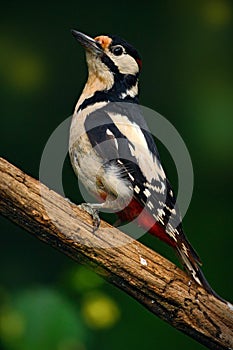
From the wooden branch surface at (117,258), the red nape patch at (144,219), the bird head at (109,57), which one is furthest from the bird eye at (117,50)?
the wooden branch surface at (117,258)

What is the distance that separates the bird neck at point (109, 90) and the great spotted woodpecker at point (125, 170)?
0.01 metres

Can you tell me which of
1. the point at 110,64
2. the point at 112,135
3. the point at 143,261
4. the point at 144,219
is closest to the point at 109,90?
the point at 110,64

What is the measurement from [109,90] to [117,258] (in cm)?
58

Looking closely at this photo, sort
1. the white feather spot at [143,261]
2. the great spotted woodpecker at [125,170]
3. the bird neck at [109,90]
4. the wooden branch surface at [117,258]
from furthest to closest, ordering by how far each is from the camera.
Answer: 1. the bird neck at [109,90]
2. the great spotted woodpecker at [125,170]
3. the white feather spot at [143,261]
4. the wooden branch surface at [117,258]

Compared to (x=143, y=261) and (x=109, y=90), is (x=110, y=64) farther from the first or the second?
(x=143, y=261)

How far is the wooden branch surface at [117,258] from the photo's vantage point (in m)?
1.95

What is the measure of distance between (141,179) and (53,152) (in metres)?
0.56

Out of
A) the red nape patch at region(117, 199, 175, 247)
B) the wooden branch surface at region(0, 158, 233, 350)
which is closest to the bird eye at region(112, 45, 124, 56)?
the red nape patch at region(117, 199, 175, 247)

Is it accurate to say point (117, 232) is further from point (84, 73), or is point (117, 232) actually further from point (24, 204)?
point (84, 73)

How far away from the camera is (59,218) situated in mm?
1983

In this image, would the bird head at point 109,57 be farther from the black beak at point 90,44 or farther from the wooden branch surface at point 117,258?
the wooden branch surface at point 117,258

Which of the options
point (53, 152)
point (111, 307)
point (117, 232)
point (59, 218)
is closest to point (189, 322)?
point (117, 232)

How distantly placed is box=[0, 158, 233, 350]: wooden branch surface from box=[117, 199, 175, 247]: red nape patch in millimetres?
120

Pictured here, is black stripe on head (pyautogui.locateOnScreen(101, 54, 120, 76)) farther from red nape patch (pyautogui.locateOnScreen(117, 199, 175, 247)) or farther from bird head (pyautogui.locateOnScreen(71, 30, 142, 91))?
red nape patch (pyautogui.locateOnScreen(117, 199, 175, 247))
